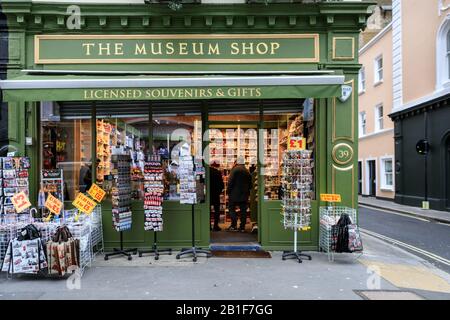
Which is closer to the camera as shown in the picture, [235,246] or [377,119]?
[235,246]

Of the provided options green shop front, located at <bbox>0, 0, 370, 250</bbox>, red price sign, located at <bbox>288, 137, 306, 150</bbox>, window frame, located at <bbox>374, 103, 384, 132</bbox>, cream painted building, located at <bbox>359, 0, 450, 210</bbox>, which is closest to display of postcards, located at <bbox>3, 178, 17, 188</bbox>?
green shop front, located at <bbox>0, 0, 370, 250</bbox>

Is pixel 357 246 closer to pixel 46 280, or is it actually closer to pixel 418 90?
pixel 46 280

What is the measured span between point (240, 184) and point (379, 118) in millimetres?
18490

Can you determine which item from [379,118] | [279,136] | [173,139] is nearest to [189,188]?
[173,139]

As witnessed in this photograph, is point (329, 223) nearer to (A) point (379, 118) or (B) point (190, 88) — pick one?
(B) point (190, 88)

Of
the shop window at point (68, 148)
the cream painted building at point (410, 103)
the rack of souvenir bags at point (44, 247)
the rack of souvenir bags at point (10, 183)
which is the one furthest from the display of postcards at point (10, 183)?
the cream painted building at point (410, 103)

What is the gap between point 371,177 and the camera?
27172mm

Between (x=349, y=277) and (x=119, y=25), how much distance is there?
6361 mm

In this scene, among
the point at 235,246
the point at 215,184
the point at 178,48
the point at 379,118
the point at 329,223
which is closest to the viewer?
the point at 329,223

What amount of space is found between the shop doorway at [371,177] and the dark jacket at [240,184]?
18.5 meters

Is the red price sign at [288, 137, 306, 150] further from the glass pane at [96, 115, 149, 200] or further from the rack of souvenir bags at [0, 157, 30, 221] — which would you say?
the rack of souvenir bags at [0, 157, 30, 221]

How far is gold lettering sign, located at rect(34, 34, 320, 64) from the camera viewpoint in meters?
8.39

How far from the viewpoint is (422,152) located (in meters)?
18.7
